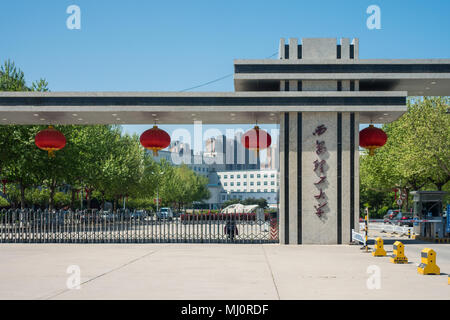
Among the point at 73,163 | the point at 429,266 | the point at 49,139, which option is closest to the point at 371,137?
the point at 429,266

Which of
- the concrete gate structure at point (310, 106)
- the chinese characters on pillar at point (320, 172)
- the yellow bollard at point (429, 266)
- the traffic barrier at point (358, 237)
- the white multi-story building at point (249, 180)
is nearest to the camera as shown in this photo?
the yellow bollard at point (429, 266)

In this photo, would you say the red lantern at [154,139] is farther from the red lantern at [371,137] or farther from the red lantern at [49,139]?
the red lantern at [371,137]

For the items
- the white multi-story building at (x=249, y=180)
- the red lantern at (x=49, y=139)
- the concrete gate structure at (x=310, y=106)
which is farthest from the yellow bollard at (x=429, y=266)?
the white multi-story building at (x=249, y=180)

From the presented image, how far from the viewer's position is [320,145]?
18.2m

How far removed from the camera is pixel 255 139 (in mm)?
18188

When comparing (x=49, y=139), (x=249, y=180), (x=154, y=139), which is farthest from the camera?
(x=249, y=180)

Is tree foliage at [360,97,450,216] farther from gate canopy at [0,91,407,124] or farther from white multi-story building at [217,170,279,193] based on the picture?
white multi-story building at [217,170,279,193]

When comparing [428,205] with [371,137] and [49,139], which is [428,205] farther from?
[49,139]

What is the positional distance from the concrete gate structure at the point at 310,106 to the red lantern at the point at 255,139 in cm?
69

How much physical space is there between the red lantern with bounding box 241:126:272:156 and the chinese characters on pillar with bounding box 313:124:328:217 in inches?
77.8

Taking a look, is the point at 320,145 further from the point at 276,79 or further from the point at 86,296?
the point at 86,296

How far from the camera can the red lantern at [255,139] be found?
18125 mm

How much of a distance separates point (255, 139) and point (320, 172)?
2.78 m
